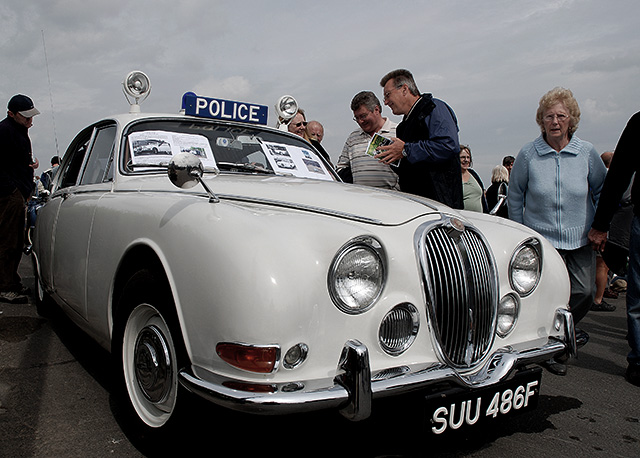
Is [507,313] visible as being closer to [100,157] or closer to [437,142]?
[437,142]

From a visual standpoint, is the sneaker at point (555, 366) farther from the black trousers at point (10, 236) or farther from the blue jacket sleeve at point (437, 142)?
the black trousers at point (10, 236)

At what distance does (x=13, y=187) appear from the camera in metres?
5.07

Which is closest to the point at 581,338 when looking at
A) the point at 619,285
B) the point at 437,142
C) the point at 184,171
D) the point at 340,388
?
the point at 437,142

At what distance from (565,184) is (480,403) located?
7.00 ft

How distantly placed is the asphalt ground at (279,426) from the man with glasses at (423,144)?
4.80 ft

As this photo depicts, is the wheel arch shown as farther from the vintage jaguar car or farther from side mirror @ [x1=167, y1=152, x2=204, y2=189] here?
side mirror @ [x1=167, y1=152, x2=204, y2=189]

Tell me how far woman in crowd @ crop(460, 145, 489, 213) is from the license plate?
3817mm

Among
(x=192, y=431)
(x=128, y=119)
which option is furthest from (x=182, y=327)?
(x=128, y=119)

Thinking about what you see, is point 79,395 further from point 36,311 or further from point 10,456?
point 36,311

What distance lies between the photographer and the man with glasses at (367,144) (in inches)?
172

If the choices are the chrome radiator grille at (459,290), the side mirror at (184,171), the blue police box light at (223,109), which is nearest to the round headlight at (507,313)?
the chrome radiator grille at (459,290)

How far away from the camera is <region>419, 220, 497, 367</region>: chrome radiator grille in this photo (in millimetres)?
1952

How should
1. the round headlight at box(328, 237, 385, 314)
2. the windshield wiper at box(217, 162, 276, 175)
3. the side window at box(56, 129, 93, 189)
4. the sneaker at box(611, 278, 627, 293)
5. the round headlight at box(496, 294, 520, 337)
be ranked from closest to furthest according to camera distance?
the round headlight at box(328, 237, 385, 314), the round headlight at box(496, 294, 520, 337), the windshield wiper at box(217, 162, 276, 175), the side window at box(56, 129, 93, 189), the sneaker at box(611, 278, 627, 293)

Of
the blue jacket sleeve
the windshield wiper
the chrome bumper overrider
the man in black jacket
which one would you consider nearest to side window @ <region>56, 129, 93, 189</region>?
the windshield wiper
